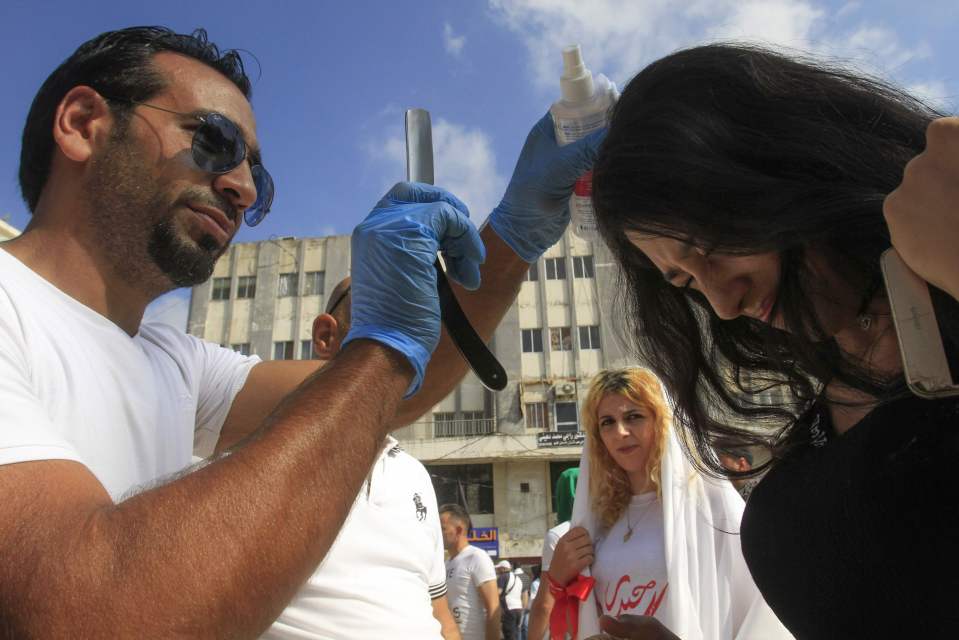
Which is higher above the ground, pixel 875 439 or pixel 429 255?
pixel 429 255

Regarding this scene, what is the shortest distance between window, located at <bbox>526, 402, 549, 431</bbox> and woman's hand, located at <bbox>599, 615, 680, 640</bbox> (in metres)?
25.2

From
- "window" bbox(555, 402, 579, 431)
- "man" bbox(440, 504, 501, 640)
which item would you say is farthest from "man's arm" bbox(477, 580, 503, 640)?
"window" bbox(555, 402, 579, 431)

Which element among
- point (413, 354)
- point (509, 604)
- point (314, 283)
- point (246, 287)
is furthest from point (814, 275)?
point (246, 287)

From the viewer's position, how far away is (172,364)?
166cm

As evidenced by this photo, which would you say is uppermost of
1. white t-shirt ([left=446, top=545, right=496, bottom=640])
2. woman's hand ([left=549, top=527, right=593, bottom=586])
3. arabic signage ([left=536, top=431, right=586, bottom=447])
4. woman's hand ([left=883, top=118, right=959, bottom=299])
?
arabic signage ([left=536, top=431, right=586, bottom=447])

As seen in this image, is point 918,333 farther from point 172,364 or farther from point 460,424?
point 460,424

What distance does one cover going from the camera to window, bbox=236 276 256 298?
3009cm

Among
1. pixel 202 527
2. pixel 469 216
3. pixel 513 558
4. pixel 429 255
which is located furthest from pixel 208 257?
pixel 513 558

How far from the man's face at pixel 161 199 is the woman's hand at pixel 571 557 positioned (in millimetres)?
1801

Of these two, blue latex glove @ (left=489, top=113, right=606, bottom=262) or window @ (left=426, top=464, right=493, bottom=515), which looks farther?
window @ (left=426, top=464, right=493, bottom=515)

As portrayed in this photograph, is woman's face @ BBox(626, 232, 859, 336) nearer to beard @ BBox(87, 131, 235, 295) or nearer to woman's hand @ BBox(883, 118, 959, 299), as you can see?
woman's hand @ BBox(883, 118, 959, 299)

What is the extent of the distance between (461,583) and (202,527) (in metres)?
5.14

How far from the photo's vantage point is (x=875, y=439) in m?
1.06

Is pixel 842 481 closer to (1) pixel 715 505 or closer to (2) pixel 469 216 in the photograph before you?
(2) pixel 469 216
